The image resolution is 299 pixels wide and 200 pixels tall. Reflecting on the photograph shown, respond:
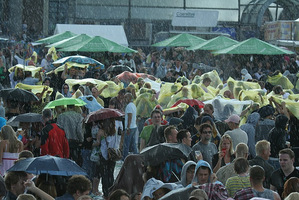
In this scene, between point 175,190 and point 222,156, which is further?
point 222,156

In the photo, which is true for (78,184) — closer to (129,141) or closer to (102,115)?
(102,115)

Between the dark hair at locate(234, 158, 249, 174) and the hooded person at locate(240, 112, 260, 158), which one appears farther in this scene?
the hooded person at locate(240, 112, 260, 158)

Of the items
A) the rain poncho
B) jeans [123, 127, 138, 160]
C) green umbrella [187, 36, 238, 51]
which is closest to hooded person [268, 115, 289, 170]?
jeans [123, 127, 138, 160]

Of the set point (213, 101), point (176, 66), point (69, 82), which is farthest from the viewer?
point (176, 66)

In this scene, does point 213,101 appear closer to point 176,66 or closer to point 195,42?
point 176,66

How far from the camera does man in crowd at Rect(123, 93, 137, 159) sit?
48.8ft

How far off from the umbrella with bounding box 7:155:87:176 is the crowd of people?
3.3 inches

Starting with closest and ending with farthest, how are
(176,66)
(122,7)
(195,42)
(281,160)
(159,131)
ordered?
(281,160), (159,131), (176,66), (195,42), (122,7)

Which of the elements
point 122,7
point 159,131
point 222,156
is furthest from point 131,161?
point 122,7

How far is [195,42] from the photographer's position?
100ft

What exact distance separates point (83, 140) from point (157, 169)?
2911 millimetres

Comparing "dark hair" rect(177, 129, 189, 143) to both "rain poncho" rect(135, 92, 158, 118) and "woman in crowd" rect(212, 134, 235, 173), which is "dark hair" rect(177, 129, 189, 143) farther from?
"rain poncho" rect(135, 92, 158, 118)

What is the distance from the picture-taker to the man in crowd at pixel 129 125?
1486 centimetres

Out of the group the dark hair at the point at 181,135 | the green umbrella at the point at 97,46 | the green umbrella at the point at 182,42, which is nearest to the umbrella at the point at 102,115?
the dark hair at the point at 181,135
